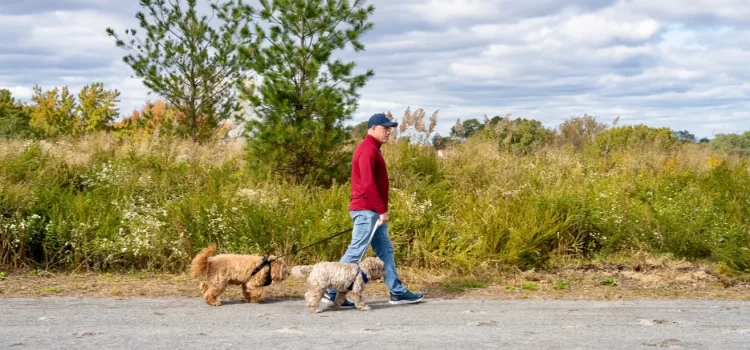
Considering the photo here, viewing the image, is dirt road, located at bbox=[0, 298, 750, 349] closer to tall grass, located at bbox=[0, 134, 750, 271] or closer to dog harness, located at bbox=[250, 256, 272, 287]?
dog harness, located at bbox=[250, 256, 272, 287]

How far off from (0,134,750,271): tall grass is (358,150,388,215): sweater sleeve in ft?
9.03

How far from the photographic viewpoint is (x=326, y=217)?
1090cm

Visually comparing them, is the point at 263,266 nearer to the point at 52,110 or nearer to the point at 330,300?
the point at 330,300

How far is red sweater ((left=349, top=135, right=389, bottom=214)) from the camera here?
7684 millimetres

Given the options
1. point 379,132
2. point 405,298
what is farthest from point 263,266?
point 379,132

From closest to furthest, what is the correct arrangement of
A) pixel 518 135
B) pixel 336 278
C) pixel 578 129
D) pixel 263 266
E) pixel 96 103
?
pixel 336 278 < pixel 263 266 < pixel 518 135 < pixel 578 129 < pixel 96 103

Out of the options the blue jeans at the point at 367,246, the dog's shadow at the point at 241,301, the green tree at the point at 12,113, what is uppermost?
the green tree at the point at 12,113

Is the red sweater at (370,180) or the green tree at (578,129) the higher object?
the green tree at (578,129)

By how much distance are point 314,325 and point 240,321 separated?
0.76m

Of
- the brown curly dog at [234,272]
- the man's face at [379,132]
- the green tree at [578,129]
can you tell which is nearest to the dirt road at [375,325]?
the brown curly dog at [234,272]

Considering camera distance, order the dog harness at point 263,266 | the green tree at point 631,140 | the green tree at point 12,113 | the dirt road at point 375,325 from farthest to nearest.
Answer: the green tree at point 12,113, the green tree at point 631,140, the dog harness at point 263,266, the dirt road at point 375,325

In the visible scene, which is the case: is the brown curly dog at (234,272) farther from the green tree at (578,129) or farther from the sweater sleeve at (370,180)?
the green tree at (578,129)

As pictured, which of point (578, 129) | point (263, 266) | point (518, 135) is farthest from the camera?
point (578, 129)

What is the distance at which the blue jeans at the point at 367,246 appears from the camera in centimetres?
781
